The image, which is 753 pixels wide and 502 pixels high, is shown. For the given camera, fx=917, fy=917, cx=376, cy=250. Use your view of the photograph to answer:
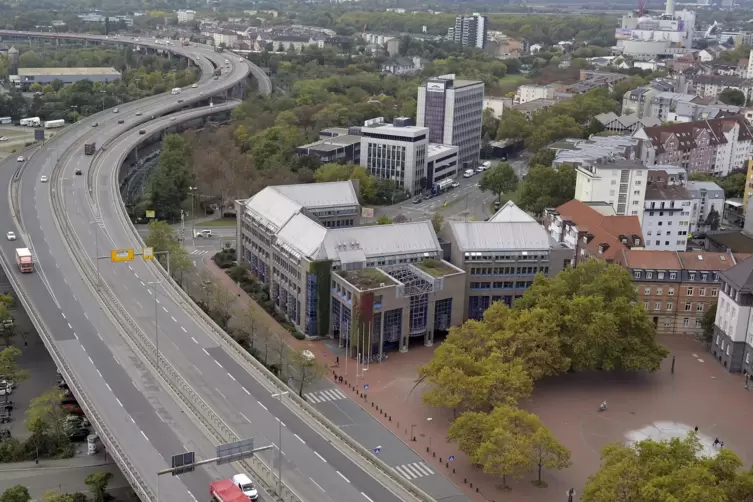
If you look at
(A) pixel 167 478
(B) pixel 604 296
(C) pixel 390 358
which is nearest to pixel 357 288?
(C) pixel 390 358

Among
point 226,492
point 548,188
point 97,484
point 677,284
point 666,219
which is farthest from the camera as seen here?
point 548,188

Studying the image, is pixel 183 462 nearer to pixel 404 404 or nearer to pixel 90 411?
pixel 90 411

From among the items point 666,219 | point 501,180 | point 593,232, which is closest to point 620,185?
point 666,219

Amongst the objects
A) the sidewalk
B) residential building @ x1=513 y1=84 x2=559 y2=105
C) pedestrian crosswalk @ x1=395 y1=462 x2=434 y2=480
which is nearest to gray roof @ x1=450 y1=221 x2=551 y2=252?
the sidewalk

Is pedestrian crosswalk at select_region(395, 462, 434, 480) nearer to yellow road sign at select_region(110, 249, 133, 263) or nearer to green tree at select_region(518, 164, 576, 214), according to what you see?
yellow road sign at select_region(110, 249, 133, 263)

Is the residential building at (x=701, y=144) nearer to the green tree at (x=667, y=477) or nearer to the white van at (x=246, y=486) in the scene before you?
the green tree at (x=667, y=477)

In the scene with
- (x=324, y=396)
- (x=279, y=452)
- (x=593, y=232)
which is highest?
(x=593, y=232)

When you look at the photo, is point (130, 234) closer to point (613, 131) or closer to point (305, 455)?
point (305, 455)
